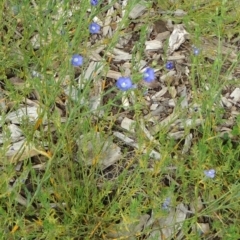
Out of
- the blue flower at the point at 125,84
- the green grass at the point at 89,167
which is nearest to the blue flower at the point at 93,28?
the green grass at the point at 89,167

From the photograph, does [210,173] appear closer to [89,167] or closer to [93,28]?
[89,167]

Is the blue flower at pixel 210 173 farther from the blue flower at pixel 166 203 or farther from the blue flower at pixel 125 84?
the blue flower at pixel 125 84

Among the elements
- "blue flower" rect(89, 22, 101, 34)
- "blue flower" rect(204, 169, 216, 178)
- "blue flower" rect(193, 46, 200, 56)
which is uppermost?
"blue flower" rect(89, 22, 101, 34)

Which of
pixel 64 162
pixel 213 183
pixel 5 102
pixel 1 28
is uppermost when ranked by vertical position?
pixel 1 28

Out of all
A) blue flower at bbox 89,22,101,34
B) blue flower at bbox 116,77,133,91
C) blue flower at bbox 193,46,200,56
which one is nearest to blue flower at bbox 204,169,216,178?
blue flower at bbox 116,77,133,91

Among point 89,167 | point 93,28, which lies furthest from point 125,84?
point 93,28

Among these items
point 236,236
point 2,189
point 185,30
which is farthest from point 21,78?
point 236,236

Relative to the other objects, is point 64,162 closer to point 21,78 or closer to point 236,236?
point 21,78

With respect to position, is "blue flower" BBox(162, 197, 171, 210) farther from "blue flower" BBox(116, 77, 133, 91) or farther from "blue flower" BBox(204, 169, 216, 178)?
"blue flower" BBox(116, 77, 133, 91)
